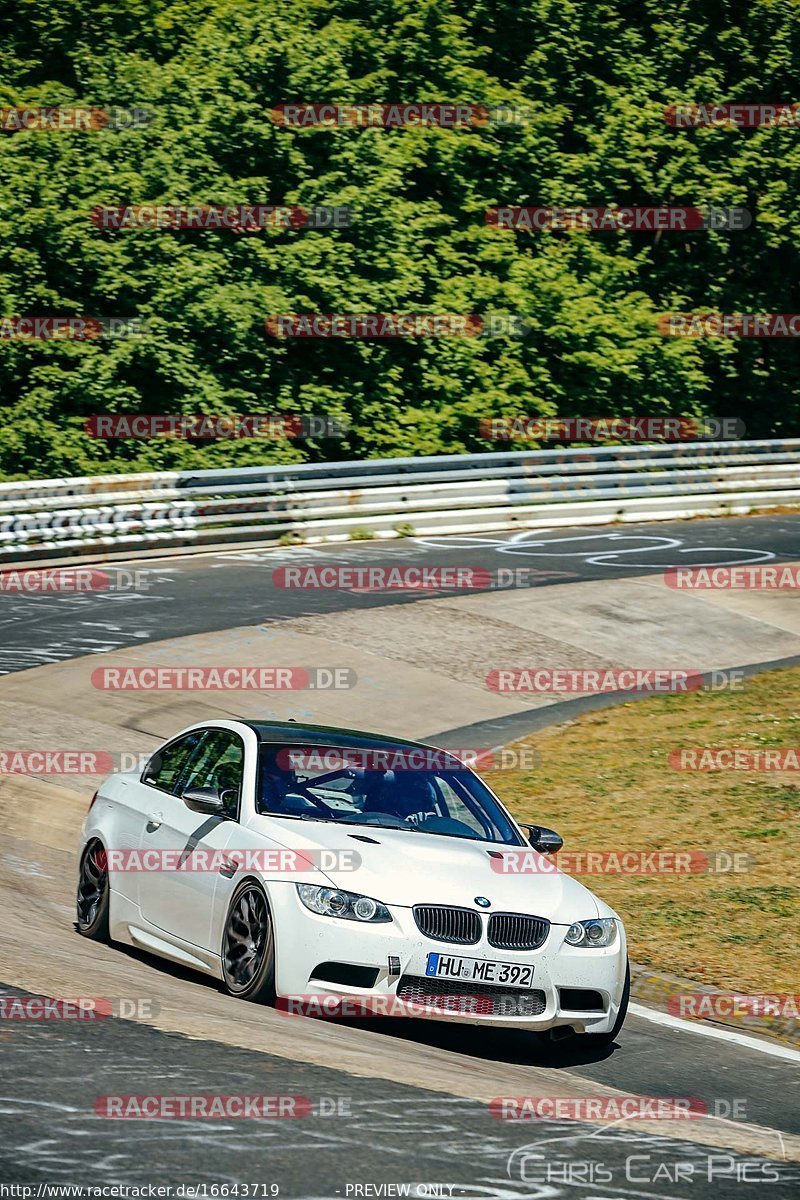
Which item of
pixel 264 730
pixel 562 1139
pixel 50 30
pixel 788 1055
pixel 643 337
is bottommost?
pixel 788 1055

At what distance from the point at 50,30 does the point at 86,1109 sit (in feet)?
112

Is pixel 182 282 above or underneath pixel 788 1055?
above

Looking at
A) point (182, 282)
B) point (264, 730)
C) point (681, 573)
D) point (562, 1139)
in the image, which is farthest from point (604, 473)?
point (562, 1139)

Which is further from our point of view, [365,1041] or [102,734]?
[102,734]

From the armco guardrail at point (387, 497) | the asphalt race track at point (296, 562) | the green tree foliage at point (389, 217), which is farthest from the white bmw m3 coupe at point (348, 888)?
the green tree foliage at point (389, 217)

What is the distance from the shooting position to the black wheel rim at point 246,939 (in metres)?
8.05

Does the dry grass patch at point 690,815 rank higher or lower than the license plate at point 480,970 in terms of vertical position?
lower

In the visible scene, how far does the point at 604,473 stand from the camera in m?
28.9

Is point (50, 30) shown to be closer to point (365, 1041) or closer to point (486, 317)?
point (486, 317)

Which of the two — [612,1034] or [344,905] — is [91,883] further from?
[612,1034]

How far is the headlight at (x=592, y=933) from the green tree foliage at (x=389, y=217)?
71.1 feet

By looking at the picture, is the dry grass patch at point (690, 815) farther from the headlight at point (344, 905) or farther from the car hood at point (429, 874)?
the headlight at point (344, 905)

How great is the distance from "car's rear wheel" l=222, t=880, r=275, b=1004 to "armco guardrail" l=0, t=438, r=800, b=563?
47.7 ft

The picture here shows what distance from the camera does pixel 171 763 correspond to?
9766 mm
